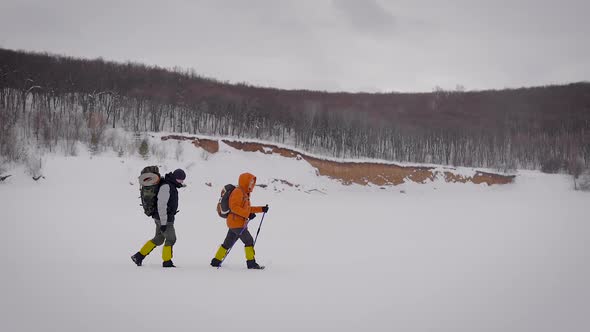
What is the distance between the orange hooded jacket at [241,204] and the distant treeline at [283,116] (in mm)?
27190

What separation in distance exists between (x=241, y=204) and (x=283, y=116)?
47.7 meters

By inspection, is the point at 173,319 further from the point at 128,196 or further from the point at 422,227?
the point at 128,196

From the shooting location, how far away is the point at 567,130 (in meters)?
62.2

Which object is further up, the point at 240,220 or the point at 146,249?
the point at 240,220

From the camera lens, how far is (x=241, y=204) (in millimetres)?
5887

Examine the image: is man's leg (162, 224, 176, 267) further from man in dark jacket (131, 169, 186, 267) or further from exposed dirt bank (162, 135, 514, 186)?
exposed dirt bank (162, 135, 514, 186)

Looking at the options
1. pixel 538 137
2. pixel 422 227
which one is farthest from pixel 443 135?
pixel 422 227

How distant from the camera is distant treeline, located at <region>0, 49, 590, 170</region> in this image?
126ft

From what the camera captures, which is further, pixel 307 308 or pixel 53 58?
pixel 53 58

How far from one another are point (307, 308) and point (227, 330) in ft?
3.37

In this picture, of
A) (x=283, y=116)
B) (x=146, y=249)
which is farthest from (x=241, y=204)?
(x=283, y=116)

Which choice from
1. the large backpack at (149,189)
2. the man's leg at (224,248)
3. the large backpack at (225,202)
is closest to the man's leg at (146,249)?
the large backpack at (149,189)

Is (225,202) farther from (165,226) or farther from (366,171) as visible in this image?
(366,171)

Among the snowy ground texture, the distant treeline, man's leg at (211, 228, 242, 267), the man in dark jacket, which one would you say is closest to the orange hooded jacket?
man's leg at (211, 228, 242, 267)
